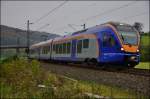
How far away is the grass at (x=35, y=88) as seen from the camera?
803 centimetres

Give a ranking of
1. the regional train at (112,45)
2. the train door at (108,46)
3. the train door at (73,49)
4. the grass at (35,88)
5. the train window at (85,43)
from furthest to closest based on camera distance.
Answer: the train door at (73,49) → the train window at (85,43) → the train door at (108,46) → the regional train at (112,45) → the grass at (35,88)

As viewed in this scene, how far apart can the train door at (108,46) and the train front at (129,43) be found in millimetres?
479

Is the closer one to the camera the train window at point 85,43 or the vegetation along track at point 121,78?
the vegetation along track at point 121,78

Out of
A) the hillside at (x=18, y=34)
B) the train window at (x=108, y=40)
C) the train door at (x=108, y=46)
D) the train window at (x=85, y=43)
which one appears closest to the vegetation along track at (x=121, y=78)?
the train door at (x=108, y=46)

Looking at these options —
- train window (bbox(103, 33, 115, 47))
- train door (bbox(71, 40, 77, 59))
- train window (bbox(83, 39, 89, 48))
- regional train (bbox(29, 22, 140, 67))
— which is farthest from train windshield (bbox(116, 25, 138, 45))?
train door (bbox(71, 40, 77, 59))

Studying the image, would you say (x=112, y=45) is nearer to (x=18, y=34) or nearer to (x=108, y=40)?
(x=108, y=40)

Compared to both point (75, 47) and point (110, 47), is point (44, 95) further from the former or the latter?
point (75, 47)

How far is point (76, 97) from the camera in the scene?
7.73 meters

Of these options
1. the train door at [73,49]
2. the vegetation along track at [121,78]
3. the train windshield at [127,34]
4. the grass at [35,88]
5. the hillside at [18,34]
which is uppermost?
the hillside at [18,34]

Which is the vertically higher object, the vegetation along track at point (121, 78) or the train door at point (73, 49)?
the train door at point (73, 49)

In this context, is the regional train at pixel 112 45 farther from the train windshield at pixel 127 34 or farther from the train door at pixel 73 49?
the train door at pixel 73 49

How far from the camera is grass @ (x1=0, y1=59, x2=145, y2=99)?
8031 millimetres

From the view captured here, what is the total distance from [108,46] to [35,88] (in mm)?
11058

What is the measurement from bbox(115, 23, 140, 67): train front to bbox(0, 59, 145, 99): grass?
293 inches
